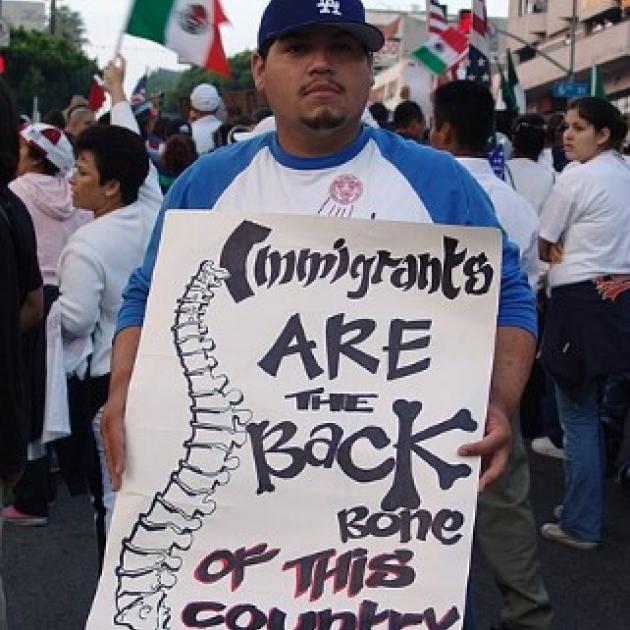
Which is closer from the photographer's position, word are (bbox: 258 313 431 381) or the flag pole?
word are (bbox: 258 313 431 381)

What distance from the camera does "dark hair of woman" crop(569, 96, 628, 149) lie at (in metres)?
→ 5.19

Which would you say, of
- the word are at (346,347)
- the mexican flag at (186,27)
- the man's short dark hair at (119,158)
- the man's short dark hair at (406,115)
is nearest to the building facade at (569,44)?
the man's short dark hair at (406,115)

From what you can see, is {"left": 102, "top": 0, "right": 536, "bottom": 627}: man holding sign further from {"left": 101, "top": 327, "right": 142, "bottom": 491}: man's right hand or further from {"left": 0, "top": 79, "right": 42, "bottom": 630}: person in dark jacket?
{"left": 0, "top": 79, "right": 42, "bottom": 630}: person in dark jacket

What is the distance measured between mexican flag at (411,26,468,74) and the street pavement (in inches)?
290

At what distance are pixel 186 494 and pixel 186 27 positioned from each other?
14.8 feet

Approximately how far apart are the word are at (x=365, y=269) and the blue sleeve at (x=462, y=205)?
7.5 inches

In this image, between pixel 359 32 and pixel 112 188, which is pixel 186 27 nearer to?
pixel 112 188

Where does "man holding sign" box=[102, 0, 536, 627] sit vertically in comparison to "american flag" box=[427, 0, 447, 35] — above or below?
below

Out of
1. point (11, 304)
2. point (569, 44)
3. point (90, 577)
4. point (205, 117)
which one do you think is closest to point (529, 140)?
point (90, 577)

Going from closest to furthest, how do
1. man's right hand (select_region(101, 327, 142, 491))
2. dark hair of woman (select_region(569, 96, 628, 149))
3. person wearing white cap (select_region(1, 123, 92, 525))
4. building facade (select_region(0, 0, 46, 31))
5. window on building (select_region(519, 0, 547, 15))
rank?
man's right hand (select_region(101, 327, 142, 491))
dark hair of woman (select_region(569, 96, 628, 149))
person wearing white cap (select_region(1, 123, 92, 525))
window on building (select_region(519, 0, 547, 15))
building facade (select_region(0, 0, 46, 31))

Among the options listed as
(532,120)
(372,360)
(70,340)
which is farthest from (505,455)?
(532,120)

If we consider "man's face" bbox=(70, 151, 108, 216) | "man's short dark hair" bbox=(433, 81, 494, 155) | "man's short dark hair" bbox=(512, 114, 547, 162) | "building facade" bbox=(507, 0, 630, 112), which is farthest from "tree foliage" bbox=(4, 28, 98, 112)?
"man's short dark hair" bbox=(433, 81, 494, 155)

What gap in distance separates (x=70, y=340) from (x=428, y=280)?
8.10 feet

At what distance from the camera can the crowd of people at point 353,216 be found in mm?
2307
